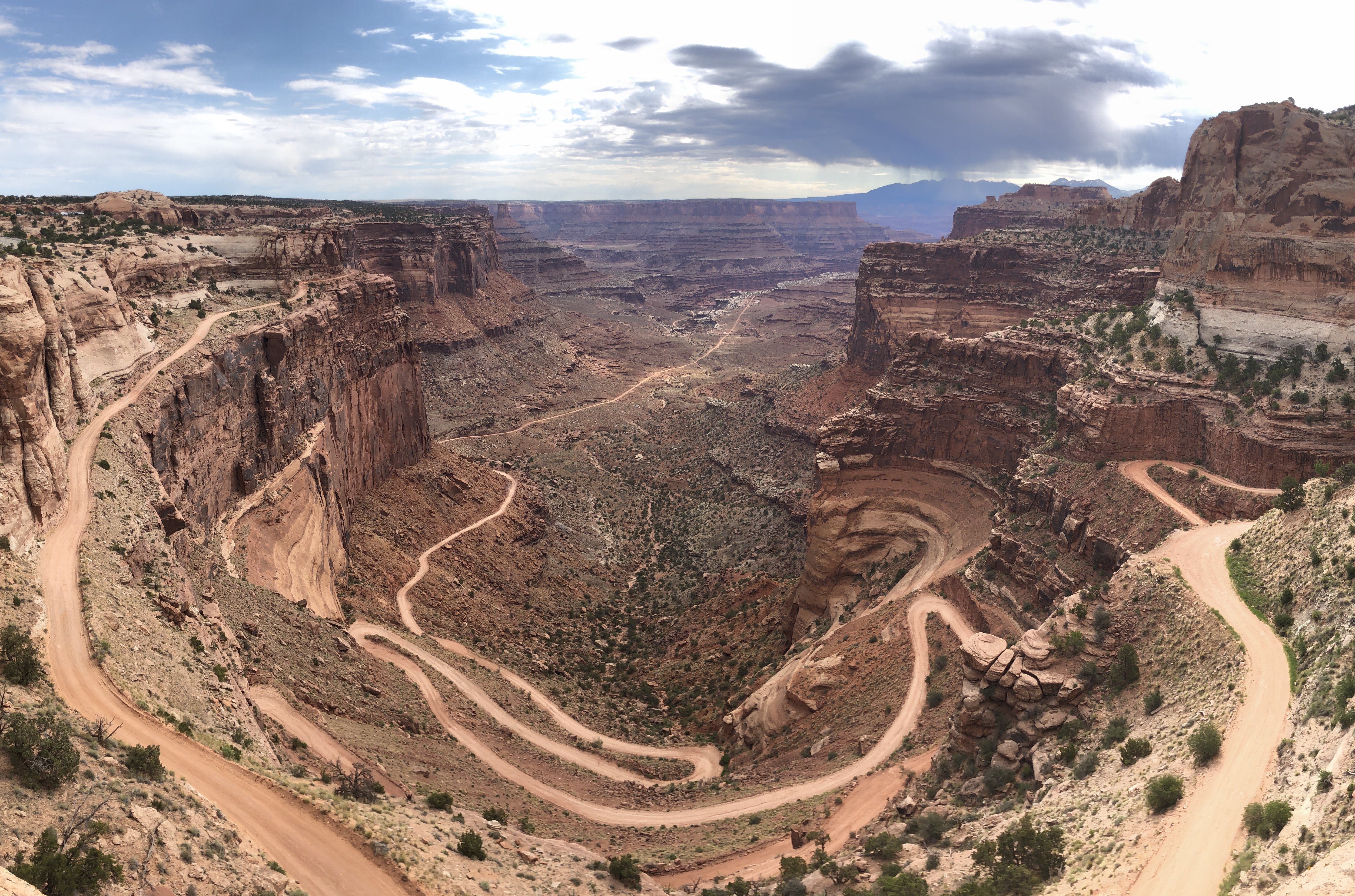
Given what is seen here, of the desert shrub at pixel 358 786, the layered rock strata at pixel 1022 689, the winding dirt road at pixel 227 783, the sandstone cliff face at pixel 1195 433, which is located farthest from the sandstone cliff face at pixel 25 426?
the sandstone cliff face at pixel 1195 433

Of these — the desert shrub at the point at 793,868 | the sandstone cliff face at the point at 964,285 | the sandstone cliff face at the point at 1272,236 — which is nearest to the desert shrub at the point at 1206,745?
the desert shrub at the point at 793,868

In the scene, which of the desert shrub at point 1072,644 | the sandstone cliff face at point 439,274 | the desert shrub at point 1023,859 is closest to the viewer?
the desert shrub at point 1023,859

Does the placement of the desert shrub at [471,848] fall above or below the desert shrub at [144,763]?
below

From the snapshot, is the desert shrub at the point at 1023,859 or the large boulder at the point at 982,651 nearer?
the desert shrub at the point at 1023,859

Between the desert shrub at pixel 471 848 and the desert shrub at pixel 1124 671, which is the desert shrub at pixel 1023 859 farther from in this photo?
the desert shrub at pixel 471 848

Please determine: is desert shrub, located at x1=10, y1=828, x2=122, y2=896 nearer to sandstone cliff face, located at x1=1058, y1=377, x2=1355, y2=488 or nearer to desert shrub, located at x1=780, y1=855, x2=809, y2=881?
desert shrub, located at x1=780, y1=855, x2=809, y2=881

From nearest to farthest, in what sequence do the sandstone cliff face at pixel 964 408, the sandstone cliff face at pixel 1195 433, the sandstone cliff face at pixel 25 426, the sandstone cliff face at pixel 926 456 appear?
1. the sandstone cliff face at pixel 25 426
2. the sandstone cliff face at pixel 1195 433
3. the sandstone cliff face at pixel 926 456
4. the sandstone cliff face at pixel 964 408

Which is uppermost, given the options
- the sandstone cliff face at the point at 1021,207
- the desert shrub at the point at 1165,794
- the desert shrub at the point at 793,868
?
the sandstone cliff face at the point at 1021,207

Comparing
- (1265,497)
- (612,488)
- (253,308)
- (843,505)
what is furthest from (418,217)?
(1265,497)
